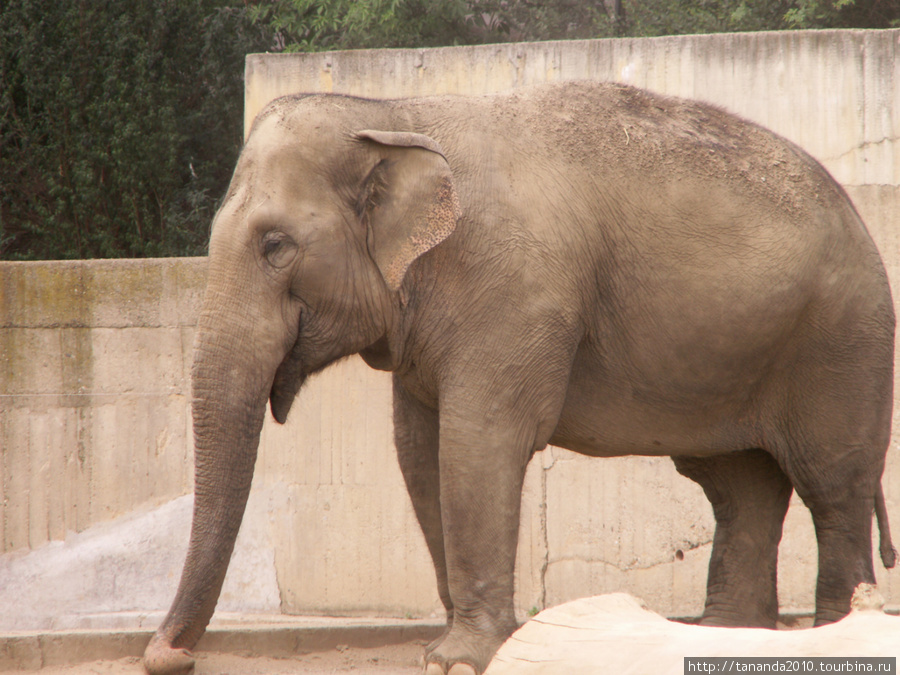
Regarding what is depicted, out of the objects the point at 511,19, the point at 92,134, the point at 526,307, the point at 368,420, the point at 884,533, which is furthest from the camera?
the point at 511,19

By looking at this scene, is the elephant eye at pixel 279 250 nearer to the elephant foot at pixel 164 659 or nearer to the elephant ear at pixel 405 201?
the elephant ear at pixel 405 201

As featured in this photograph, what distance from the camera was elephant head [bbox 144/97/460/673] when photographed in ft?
10.4

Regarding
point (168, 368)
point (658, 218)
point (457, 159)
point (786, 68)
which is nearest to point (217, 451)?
point (457, 159)

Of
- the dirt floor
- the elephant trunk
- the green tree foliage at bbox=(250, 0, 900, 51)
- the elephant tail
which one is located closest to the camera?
the elephant trunk

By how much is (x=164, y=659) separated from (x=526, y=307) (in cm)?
153

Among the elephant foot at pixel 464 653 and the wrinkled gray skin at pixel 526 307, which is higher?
the wrinkled gray skin at pixel 526 307

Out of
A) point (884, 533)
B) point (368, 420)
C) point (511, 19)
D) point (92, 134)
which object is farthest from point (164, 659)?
point (511, 19)

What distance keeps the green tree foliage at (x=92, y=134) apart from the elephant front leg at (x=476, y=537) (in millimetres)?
7924

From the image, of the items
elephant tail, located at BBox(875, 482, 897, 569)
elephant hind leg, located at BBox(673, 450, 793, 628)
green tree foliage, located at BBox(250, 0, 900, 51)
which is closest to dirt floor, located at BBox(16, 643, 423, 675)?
elephant hind leg, located at BBox(673, 450, 793, 628)

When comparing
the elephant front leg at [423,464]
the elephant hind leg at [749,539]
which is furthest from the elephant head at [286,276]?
the elephant hind leg at [749,539]

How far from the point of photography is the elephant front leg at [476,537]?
10.6ft

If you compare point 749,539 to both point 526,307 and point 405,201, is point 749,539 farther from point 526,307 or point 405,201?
point 405,201

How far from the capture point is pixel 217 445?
319 centimetres

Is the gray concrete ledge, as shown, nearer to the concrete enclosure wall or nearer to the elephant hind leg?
the elephant hind leg
